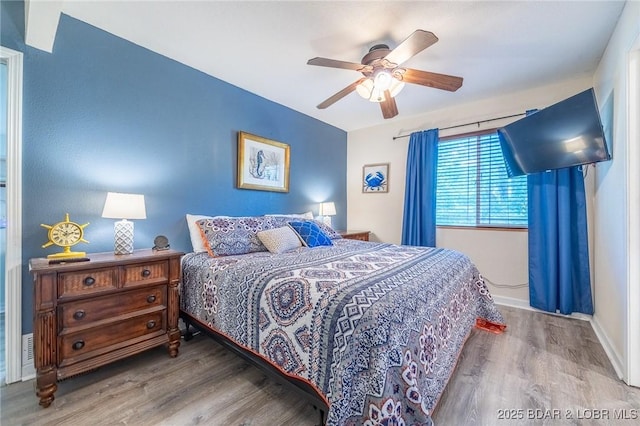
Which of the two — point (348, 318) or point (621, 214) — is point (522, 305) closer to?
point (621, 214)

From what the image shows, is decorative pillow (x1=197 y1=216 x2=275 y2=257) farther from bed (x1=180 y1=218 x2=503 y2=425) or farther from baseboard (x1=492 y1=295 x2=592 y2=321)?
baseboard (x1=492 y1=295 x2=592 y2=321)

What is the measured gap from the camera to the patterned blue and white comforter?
3.55 ft

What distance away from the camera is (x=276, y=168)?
349cm

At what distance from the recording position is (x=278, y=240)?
2.51 meters

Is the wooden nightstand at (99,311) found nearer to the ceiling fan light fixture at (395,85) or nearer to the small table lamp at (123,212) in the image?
the small table lamp at (123,212)

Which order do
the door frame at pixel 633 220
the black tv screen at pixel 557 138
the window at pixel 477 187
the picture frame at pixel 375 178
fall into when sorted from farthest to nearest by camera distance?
the picture frame at pixel 375 178 → the window at pixel 477 187 → the black tv screen at pixel 557 138 → the door frame at pixel 633 220

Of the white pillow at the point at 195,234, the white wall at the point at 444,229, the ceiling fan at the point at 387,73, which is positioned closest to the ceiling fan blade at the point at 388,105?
the ceiling fan at the point at 387,73

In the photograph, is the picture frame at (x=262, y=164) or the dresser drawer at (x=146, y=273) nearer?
the dresser drawer at (x=146, y=273)

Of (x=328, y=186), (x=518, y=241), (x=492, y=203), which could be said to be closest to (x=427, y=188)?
(x=492, y=203)

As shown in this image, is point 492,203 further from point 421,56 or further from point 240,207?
point 240,207

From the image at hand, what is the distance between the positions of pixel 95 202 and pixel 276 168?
190cm

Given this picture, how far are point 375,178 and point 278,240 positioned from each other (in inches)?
96.4

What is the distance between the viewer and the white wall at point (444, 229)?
3152 mm

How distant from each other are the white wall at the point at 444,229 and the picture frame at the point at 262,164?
153 centimetres
